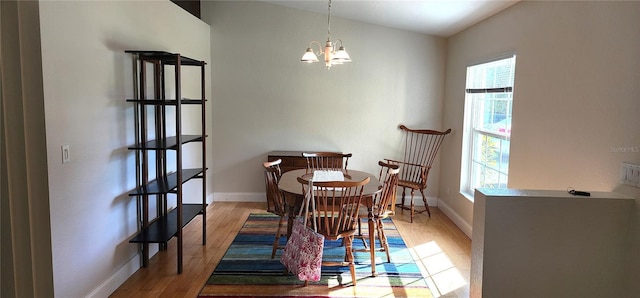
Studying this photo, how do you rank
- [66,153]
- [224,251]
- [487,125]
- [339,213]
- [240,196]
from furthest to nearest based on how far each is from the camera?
[240,196], [487,125], [224,251], [339,213], [66,153]

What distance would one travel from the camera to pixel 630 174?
2057mm

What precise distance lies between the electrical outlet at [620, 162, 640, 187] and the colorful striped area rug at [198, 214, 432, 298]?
1410 mm

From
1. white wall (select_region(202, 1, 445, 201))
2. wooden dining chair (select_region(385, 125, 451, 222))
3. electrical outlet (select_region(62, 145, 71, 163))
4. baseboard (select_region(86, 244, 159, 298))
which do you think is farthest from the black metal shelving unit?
wooden dining chair (select_region(385, 125, 451, 222))

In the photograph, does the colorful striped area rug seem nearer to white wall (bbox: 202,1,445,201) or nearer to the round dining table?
the round dining table

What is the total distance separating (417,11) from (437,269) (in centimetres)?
247

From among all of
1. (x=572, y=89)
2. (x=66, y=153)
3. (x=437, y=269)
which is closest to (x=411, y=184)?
(x=437, y=269)

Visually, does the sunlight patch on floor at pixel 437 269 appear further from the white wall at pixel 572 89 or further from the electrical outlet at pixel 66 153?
the electrical outlet at pixel 66 153

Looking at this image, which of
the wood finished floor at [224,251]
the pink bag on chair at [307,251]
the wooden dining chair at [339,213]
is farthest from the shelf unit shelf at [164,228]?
the wooden dining chair at [339,213]

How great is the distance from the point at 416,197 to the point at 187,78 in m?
3.19

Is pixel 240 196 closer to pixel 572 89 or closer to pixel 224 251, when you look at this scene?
pixel 224 251

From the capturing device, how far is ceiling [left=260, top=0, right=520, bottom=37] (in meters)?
3.68

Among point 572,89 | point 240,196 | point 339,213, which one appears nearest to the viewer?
point 572,89

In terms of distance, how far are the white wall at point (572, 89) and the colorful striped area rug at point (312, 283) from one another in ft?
3.67

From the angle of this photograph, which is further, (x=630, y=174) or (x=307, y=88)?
(x=307, y=88)
